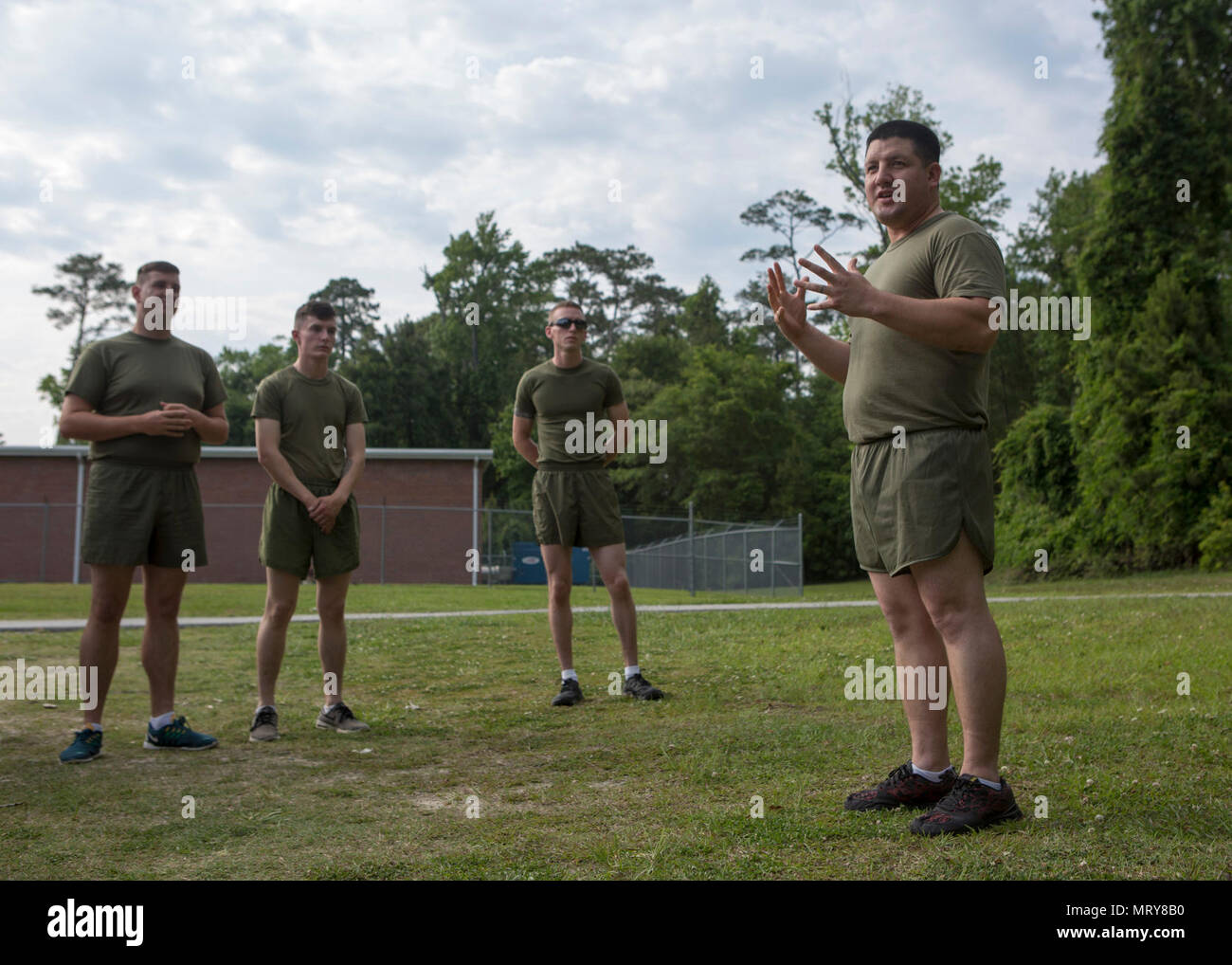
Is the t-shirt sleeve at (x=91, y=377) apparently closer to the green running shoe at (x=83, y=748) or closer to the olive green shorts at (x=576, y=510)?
the green running shoe at (x=83, y=748)

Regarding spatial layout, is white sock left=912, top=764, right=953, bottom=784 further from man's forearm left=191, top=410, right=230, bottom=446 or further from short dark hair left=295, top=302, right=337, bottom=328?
short dark hair left=295, top=302, right=337, bottom=328

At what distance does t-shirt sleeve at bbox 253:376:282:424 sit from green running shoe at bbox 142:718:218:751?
1.56 m

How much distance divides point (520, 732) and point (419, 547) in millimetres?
25646

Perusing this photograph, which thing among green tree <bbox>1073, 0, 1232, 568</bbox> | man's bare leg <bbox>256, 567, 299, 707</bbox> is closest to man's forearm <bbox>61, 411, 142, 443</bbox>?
man's bare leg <bbox>256, 567, 299, 707</bbox>

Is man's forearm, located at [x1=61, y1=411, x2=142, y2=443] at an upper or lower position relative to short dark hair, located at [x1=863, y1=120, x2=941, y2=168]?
lower

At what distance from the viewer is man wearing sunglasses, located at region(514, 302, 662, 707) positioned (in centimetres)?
620

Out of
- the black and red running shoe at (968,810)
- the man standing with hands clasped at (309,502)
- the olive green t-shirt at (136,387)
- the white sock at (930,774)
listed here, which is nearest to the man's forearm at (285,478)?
the man standing with hands clasped at (309,502)

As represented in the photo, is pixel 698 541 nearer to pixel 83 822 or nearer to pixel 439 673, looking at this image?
pixel 439 673

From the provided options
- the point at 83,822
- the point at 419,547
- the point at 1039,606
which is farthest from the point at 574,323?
the point at 419,547

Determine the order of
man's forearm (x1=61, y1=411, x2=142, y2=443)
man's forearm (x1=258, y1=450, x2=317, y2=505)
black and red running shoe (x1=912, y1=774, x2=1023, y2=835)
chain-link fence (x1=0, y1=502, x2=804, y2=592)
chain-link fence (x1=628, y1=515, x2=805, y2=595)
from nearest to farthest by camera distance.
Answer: black and red running shoe (x1=912, y1=774, x2=1023, y2=835), man's forearm (x1=61, y1=411, x2=142, y2=443), man's forearm (x1=258, y1=450, x2=317, y2=505), chain-link fence (x1=628, y1=515, x2=805, y2=595), chain-link fence (x1=0, y1=502, x2=804, y2=592)

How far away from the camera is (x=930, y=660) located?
353cm

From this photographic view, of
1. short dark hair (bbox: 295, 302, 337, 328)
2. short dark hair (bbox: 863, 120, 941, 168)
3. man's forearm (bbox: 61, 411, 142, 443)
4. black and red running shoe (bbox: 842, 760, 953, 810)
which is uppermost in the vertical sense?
short dark hair (bbox: 863, 120, 941, 168)

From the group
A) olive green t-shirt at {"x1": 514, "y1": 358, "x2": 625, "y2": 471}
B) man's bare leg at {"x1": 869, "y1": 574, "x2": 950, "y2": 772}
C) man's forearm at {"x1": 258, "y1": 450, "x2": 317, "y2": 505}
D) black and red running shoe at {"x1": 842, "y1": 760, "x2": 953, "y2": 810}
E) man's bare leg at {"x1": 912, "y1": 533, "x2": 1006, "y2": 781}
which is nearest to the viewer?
man's bare leg at {"x1": 912, "y1": 533, "x2": 1006, "y2": 781}

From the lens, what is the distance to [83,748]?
4637 mm
